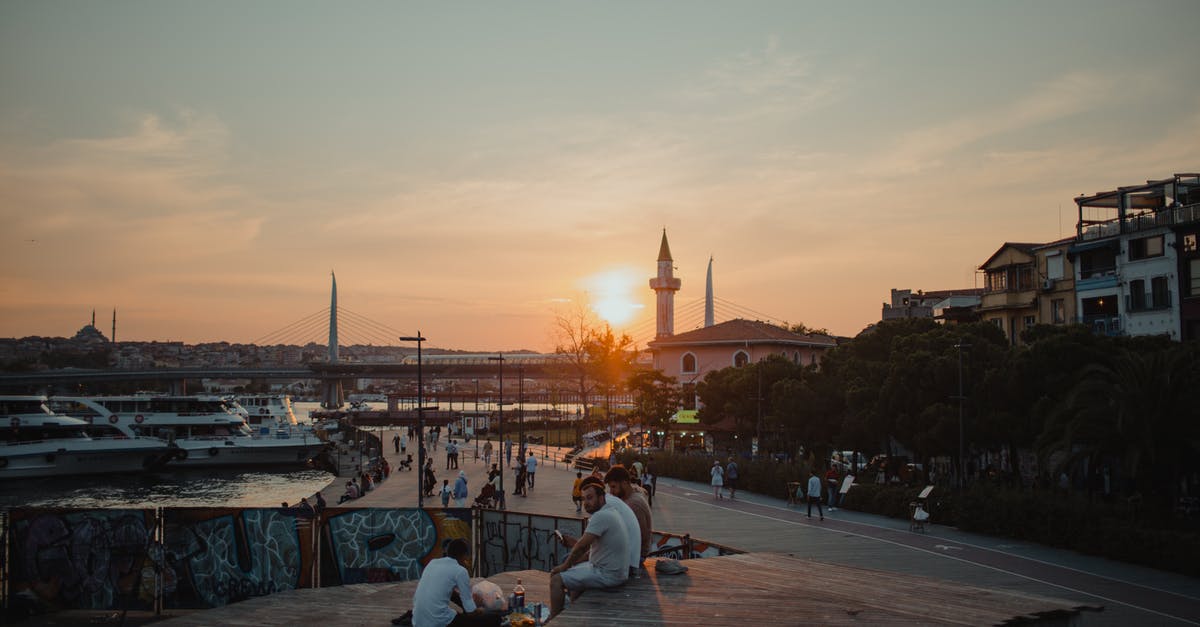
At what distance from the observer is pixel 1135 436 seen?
21156 mm

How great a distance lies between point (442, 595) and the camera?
9.11 m

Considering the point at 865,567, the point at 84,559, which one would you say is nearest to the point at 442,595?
the point at 84,559

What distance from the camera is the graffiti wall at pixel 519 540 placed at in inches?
613

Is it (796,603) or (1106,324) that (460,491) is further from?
(1106,324)

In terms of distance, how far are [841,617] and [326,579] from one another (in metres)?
9.96

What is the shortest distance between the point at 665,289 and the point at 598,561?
100.0m

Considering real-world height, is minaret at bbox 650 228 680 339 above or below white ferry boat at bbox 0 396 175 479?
above

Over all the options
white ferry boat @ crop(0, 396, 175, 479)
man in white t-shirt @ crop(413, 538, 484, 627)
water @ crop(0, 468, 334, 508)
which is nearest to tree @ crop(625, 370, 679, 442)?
water @ crop(0, 468, 334, 508)

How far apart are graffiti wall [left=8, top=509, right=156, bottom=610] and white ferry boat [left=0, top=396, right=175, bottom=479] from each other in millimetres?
47120

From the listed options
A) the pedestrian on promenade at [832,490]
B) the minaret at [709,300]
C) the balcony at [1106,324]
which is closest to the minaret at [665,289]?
the minaret at [709,300]

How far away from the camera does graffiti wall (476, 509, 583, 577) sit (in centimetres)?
1557

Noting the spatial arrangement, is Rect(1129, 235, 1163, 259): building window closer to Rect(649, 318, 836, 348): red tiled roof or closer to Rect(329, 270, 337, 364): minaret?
Rect(649, 318, 836, 348): red tiled roof

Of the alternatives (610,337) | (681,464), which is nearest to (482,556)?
(681,464)

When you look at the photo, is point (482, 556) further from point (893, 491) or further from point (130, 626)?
point (893, 491)
